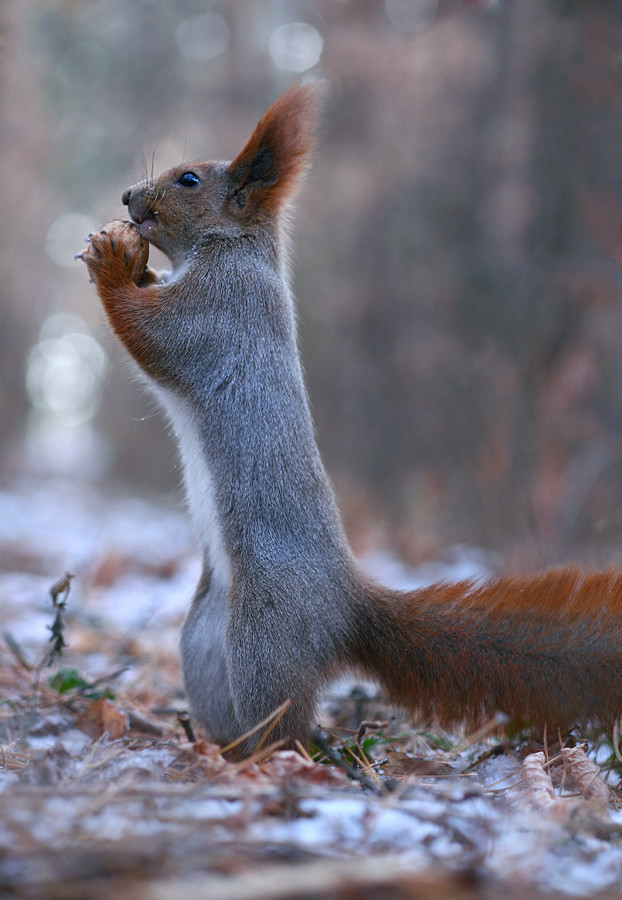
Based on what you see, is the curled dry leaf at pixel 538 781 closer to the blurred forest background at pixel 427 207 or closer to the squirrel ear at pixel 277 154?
the blurred forest background at pixel 427 207

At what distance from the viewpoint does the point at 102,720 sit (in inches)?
93.4

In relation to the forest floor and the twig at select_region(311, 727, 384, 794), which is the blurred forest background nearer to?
the forest floor

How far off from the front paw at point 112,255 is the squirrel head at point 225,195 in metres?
0.16

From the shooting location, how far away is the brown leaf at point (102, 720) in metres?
2.35

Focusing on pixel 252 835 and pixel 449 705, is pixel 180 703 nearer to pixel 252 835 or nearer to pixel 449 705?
pixel 449 705

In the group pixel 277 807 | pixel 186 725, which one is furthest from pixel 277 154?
pixel 277 807

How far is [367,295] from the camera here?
767cm

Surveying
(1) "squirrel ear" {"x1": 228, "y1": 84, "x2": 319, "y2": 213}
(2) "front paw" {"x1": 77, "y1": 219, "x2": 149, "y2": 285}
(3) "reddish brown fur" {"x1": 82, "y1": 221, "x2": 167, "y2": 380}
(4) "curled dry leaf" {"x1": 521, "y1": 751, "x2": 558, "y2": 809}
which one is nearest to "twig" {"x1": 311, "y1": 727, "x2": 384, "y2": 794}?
(4) "curled dry leaf" {"x1": 521, "y1": 751, "x2": 558, "y2": 809}

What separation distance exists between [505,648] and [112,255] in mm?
1636

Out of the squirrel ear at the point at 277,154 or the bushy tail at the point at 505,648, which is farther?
the squirrel ear at the point at 277,154

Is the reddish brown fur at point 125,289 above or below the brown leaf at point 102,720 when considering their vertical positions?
above

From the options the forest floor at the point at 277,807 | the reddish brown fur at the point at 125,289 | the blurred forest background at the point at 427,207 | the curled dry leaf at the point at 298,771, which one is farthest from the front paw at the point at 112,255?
the curled dry leaf at the point at 298,771

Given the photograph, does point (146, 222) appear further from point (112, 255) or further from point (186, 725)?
point (186, 725)

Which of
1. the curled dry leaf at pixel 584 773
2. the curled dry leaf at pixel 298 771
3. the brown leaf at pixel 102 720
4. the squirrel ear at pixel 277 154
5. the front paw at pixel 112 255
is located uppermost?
the squirrel ear at pixel 277 154
